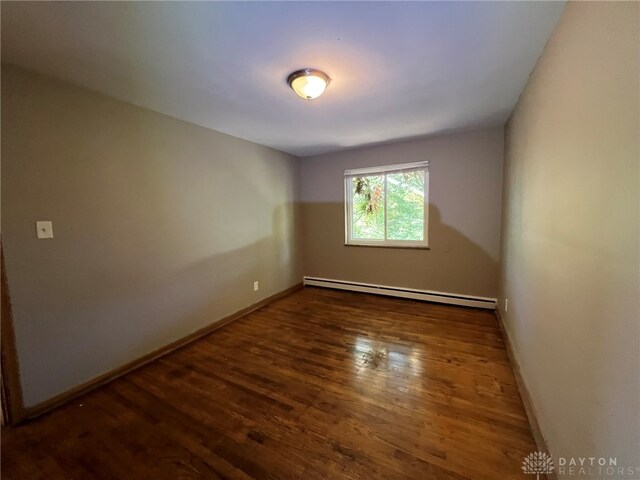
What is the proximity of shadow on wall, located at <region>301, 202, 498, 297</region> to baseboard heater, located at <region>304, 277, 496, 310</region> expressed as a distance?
0.21ft

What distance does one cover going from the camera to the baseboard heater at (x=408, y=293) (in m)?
3.33

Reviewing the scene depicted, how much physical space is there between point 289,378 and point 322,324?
3.39 feet

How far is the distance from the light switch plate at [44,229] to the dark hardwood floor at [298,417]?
Answer: 120cm

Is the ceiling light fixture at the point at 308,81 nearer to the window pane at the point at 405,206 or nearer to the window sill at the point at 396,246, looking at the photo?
the window pane at the point at 405,206

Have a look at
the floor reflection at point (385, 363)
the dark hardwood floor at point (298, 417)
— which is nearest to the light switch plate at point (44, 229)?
the dark hardwood floor at point (298, 417)

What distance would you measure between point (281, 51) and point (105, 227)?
1.87 m

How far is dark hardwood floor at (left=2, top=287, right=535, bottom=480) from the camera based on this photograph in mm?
1337

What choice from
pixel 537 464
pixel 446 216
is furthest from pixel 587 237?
pixel 446 216

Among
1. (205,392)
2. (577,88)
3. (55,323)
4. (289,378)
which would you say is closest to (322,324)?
(289,378)

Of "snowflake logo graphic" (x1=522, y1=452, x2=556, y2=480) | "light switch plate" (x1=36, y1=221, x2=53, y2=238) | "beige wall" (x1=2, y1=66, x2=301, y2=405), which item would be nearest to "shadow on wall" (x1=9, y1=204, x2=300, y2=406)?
"beige wall" (x1=2, y1=66, x2=301, y2=405)

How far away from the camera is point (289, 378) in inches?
81.0

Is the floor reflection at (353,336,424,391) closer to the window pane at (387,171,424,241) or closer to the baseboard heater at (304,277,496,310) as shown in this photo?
the baseboard heater at (304,277,496,310)

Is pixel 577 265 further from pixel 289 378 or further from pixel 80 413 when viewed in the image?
pixel 80 413

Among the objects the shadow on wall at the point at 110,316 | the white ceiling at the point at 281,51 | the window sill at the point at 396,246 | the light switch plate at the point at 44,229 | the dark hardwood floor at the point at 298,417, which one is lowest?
the dark hardwood floor at the point at 298,417
